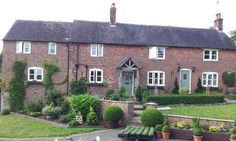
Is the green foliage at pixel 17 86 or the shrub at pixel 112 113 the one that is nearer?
the shrub at pixel 112 113

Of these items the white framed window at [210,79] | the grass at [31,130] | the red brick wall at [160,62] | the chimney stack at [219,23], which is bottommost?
the grass at [31,130]

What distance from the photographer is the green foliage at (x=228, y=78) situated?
3847cm

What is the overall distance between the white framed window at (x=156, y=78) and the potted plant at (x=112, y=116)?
12919mm

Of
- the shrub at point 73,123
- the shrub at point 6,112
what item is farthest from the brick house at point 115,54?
the shrub at point 73,123

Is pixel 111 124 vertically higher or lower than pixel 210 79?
lower

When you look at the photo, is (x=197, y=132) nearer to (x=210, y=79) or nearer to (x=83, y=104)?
(x=83, y=104)

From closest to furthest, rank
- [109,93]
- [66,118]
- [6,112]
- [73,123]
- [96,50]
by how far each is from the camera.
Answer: [73,123], [66,118], [109,93], [6,112], [96,50]

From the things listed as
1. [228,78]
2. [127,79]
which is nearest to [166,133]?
[127,79]

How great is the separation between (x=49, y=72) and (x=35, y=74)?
1415mm

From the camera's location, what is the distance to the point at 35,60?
36.2m

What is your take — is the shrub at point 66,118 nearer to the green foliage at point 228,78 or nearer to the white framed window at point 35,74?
the white framed window at point 35,74

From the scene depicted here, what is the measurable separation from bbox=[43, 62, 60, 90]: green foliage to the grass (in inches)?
294

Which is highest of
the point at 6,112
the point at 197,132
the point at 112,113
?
the point at 112,113

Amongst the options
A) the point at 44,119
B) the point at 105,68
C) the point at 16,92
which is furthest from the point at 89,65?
the point at 44,119
